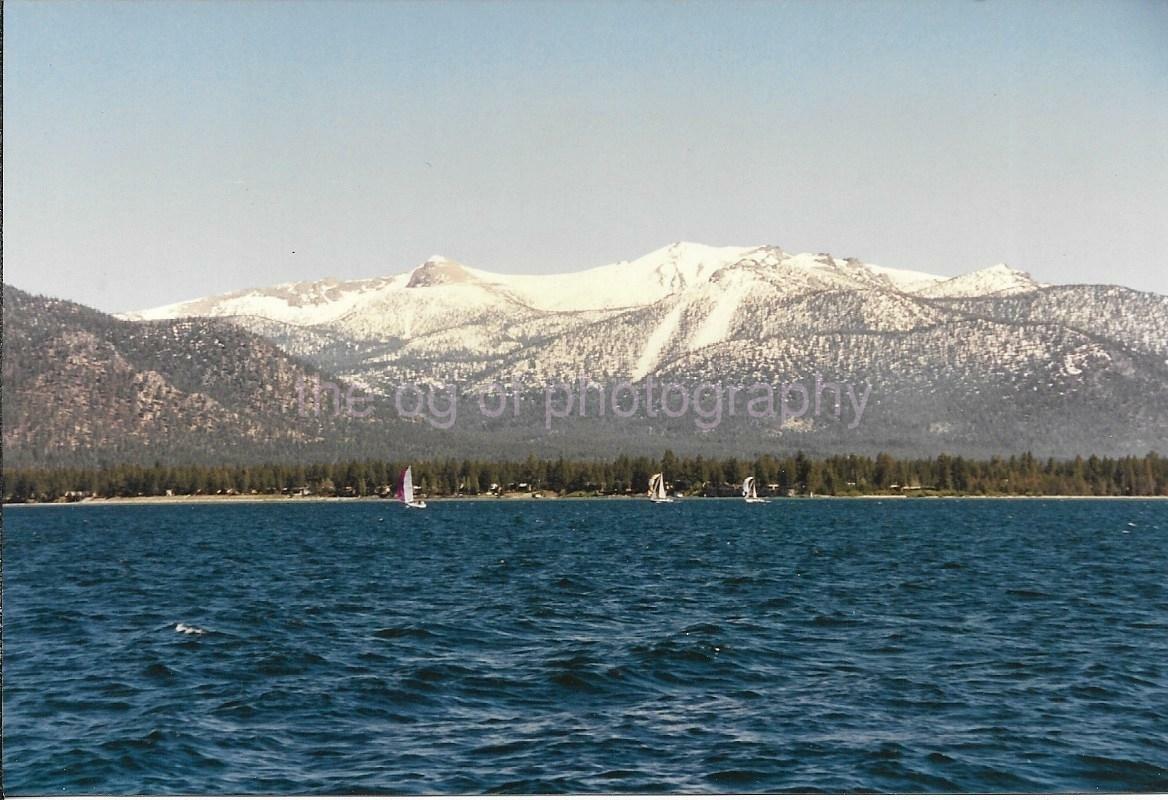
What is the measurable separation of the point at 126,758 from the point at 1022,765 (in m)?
25.8

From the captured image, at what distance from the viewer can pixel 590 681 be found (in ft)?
163

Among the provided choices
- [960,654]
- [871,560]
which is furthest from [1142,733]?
[871,560]

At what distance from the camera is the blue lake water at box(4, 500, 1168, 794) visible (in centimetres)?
3681

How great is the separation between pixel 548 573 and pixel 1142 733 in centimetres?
6032

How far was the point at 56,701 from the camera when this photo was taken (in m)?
46.7

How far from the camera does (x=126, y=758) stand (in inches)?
1511

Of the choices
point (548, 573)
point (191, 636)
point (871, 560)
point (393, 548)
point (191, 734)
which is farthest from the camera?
point (393, 548)

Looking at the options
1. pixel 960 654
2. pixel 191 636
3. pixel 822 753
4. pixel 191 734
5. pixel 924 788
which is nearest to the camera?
pixel 924 788

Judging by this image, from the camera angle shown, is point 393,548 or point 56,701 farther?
point 393,548

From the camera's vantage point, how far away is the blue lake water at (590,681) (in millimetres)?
36812

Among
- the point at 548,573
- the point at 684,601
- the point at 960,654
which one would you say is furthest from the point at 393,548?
the point at 960,654

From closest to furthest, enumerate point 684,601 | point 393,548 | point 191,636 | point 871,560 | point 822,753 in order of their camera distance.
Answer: point 822,753
point 191,636
point 684,601
point 871,560
point 393,548

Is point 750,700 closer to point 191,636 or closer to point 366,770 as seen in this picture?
point 366,770

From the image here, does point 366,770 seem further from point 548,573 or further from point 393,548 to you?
point 393,548
